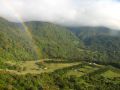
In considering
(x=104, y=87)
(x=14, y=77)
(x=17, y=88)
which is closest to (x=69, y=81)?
(x=104, y=87)

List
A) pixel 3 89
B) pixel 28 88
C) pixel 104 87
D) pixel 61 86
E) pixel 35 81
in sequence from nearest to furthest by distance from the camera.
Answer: pixel 3 89, pixel 28 88, pixel 35 81, pixel 61 86, pixel 104 87

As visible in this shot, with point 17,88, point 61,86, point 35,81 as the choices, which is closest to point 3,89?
point 17,88

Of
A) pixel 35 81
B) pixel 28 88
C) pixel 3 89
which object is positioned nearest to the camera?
pixel 3 89

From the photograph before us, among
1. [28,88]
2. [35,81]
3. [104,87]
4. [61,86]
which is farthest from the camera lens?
[104,87]

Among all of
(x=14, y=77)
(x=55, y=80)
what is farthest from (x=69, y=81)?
(x=14, y=77)

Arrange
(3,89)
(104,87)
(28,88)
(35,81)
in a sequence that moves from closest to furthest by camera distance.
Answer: (3,89) → (28,88) → (35,81) → (104,87)

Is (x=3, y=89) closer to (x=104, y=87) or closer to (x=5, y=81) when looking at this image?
(x=5, y=81)

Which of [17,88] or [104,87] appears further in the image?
[104,87]

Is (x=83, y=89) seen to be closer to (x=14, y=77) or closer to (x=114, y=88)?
(x=114, y=88)
